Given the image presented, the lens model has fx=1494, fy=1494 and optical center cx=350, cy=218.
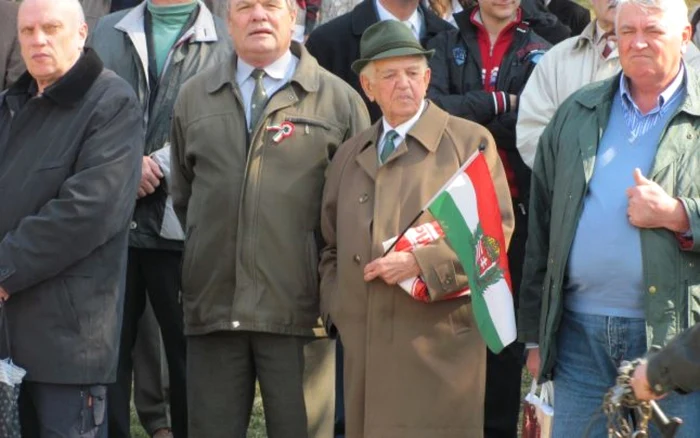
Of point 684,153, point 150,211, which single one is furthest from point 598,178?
point 150,211

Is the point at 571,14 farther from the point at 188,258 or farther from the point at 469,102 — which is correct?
the point at 188,258

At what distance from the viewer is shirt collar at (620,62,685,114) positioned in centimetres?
564

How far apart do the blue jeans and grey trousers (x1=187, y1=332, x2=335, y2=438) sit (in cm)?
125

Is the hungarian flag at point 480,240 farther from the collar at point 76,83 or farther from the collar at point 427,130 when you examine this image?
the collar at point 76,83

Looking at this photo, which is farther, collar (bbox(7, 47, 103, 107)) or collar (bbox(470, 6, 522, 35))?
collar (bbox(470, 6, 522, 35))

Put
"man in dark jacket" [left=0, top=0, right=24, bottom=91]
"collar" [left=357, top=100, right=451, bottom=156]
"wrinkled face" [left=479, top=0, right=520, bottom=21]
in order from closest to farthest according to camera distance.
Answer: "collar" [left=357, top=100, right=451, bottom=156] → "wrinkled face" [left=479, top=0, right=520, bottom=21] → "man in dark jacket" [left=0, top=0, right=24, bottom=91]

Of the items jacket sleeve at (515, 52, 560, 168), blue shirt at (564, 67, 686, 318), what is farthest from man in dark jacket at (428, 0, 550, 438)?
blue shirt at (564, 67, 686, 318)

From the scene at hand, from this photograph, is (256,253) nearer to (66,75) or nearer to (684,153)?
(66,75)

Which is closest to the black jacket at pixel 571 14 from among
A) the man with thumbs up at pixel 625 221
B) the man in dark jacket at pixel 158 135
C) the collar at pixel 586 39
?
the collar at pixel 586 39

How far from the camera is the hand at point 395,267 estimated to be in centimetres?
603

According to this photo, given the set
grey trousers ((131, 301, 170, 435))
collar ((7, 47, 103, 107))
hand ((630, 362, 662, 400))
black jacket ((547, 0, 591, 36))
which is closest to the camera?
hand ((630, 362, 662, 400))

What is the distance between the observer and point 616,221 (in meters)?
5.57

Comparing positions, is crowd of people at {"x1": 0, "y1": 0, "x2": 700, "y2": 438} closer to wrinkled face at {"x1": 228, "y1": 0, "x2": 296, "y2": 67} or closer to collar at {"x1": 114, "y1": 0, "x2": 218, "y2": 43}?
wrinkled face at {"x1": 228, "y1": 0, "x2": 296, "y2": 67}

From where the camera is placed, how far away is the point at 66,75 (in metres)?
6.48
